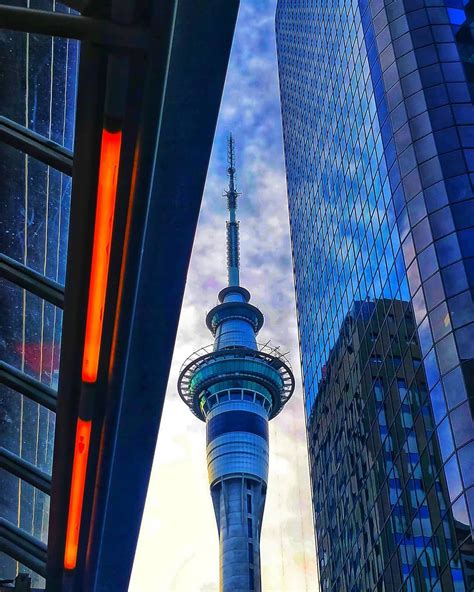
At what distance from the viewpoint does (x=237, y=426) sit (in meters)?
155

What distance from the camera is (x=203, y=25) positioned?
491 cm

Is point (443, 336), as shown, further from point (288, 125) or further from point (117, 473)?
point (288, 125)

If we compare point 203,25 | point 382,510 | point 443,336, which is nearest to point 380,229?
point 443,336

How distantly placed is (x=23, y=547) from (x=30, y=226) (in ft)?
18.7

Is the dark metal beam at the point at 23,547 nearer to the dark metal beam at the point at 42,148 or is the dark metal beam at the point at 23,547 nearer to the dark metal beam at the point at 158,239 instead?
the dark metal beam at the point at 158,239

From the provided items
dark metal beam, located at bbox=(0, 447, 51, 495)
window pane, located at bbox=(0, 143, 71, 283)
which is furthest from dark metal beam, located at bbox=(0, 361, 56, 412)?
window pane, located at bbox=(0, 143, 71, 283)

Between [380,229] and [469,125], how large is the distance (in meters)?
9.40

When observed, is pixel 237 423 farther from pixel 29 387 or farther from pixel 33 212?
pixel 29 387

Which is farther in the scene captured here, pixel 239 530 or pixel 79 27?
pixel 239 530

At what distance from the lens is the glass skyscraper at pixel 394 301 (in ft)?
140

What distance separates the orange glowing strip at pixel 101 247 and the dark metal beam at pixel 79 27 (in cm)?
73

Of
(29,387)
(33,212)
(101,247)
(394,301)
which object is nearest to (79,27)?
(101,247)

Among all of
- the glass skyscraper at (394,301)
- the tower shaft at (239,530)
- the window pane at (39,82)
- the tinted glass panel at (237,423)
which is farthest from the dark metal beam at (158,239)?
the tinted glass panel at (237,423)

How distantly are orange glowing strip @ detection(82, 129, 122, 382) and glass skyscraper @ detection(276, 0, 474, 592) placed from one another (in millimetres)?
34320
